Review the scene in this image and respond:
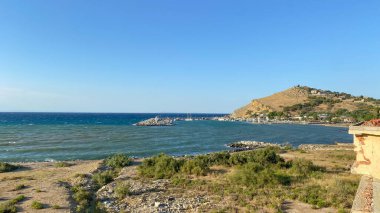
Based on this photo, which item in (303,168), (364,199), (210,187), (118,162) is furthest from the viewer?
(118,162)

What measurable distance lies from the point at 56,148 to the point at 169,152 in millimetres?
20437

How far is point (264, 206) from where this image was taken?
1681 cm

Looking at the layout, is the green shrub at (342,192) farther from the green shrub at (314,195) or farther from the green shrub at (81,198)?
the green shrub at (81,198)

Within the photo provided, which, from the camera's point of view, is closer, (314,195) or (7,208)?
(7,208)

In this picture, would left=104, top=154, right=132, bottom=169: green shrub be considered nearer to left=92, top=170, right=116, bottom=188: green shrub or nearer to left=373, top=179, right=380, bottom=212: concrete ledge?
left=92, top=170, right=116, bottom=188: green shrub

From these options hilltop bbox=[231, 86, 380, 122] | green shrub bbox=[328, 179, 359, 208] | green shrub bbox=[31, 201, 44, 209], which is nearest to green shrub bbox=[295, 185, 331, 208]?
green shrub bbox=[328, 179, 359, 208]

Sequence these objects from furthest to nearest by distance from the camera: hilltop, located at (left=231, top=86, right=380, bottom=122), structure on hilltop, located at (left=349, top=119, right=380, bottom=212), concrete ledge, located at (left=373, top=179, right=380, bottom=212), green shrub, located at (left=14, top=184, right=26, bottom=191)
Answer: hilltop, located at (left=231, top=86, right=380, bottom=122) < green shrub, located at (left=14, top=184, right=26, bottom=191) < structure on hilltop, located at (left=349, top=119, right=380, bottom=212) < concrete ledge, located at (left=373, top=179, right=380, bottom=212)

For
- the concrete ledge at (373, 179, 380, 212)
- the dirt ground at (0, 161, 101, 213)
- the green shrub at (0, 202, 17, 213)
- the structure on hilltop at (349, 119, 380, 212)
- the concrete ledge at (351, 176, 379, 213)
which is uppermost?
the structure on hilltop at (349, 119, 380, 212)

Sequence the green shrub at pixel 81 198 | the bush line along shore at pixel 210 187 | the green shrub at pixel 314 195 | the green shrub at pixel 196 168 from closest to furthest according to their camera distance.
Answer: the green shrub at pixel 314 195 → the bush line along shore at pixel 210 187 → the green shrub at pixel 81 198 → the green shrub at pixel 196 168

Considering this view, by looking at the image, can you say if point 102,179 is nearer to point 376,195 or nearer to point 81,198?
point 81,198

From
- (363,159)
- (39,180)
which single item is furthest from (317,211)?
(39,180)

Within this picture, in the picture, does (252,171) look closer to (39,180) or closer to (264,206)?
(264,206)

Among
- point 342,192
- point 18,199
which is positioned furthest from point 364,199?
point 18,199

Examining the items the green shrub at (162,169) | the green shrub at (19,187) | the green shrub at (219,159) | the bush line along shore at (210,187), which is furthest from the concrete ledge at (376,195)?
the green shrub at (19,187)
